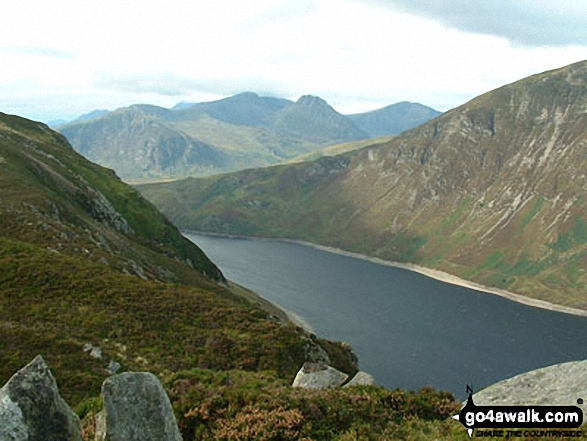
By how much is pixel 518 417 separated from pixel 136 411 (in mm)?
14713

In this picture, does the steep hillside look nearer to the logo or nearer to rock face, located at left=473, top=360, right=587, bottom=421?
rock face, located at left=473, top=360, right=587, bottom=421

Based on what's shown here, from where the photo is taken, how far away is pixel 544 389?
1886 centimetres

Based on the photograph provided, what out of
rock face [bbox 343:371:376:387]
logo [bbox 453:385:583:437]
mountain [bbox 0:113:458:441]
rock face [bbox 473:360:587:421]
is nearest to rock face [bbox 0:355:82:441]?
mountain [bbox 0:113:458:441]

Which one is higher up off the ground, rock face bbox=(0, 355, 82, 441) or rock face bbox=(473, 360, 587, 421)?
rock face bbox=(0, 355, 82, 441)

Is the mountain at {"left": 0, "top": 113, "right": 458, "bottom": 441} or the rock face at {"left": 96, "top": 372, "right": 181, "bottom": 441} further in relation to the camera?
the mountain at {"left": 0, "top": 113, "right": 458, "bottom": 441}

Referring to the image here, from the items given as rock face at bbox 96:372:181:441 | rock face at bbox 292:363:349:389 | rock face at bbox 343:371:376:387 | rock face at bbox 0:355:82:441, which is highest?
rock face at bbox 0:355:82:441

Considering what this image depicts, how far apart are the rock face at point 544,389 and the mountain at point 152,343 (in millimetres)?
2333

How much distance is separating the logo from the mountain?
4.84 feet

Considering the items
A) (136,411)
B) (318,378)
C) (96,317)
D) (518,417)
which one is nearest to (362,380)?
(318,378)

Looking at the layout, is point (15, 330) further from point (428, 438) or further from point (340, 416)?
point (428, 438)

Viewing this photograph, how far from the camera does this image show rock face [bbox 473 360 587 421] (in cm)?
1783

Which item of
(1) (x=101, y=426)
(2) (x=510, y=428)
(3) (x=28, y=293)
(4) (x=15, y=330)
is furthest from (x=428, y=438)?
(3) (x=28, y=293)

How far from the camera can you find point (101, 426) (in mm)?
16234

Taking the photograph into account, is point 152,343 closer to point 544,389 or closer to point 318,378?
point 318,378
